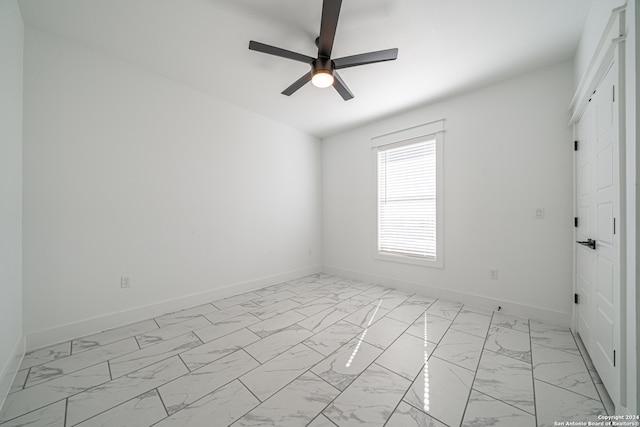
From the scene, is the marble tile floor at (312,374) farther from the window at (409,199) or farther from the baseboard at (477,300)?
the window at (409,199)

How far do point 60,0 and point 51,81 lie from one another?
2.44ft

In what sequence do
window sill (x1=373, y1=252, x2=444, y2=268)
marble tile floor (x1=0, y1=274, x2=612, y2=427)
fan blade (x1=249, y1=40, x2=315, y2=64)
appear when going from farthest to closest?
window sill (x1=373, y1=252, x2=444, y2=268), fan blade (x1=249, y1=40, x2=315, y2=64), marble tile floor (x1=0, y1=274, x2=612, y2=427)

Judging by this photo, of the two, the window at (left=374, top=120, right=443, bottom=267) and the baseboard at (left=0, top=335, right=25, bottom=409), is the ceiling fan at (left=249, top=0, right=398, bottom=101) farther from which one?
the baseboard at (left=0, top=335, right=25, bottom=409)

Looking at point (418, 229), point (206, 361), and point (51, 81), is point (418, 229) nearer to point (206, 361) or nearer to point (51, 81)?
point (206, 361)

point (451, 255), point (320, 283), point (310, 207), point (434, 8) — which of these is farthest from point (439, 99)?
point (320, 283)

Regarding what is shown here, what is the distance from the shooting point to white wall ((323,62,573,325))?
2547 mm

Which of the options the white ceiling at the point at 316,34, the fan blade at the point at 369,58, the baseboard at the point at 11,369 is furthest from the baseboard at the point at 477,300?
the baseboard at the point at 11,369

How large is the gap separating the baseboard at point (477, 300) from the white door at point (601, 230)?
11.1 inches

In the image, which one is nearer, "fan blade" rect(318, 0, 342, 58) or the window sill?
"fan blade" rect(318, 0, 342, 58)

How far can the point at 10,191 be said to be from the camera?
1.78m

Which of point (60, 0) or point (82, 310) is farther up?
point (60, 0)

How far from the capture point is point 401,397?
5.01 ft

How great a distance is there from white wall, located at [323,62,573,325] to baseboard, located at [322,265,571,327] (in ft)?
0.04

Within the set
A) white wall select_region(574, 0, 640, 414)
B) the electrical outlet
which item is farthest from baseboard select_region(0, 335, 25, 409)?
white wall select_region(574, 0, 640, 414)
